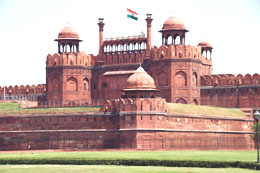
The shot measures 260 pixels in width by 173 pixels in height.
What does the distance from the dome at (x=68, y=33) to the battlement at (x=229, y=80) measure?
724 inches

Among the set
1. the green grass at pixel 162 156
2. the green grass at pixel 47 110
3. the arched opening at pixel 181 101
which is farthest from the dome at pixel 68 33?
the green grass at pixel 162 156

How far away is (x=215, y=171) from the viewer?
51.0 meters

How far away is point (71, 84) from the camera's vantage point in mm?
99125

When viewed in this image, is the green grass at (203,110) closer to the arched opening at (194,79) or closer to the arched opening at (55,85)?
the arched opening at (194,79)

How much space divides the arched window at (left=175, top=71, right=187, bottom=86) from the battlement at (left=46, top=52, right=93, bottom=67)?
15038mm

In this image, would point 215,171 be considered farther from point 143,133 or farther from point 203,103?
point 203,103

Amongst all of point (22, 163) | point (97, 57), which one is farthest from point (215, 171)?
point (97, 57)

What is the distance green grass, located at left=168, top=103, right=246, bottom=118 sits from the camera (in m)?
83.2

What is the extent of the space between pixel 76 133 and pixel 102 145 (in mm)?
3556

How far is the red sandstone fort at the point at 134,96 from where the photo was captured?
258ft

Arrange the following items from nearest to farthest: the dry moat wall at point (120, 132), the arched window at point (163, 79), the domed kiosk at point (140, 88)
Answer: the dry moat wall at point (120, 132), the domed kiosk at point (140, 88), the arched window at point (163, 79)

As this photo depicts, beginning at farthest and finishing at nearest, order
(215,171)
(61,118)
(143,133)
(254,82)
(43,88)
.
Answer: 1. (43,88)
2. (254,82)
3. (61,118)
4. (143,133)
5. (215,171)

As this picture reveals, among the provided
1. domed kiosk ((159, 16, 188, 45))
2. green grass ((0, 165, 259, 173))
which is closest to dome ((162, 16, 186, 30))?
A: domed kiosk ((159, 16, 188, 45))

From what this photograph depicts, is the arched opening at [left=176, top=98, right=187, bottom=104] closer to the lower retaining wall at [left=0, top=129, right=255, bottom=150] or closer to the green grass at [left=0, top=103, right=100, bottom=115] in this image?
the lower retaining wall at [left=0, top=129, right=255, bottom=150]
